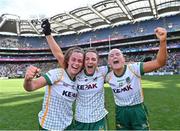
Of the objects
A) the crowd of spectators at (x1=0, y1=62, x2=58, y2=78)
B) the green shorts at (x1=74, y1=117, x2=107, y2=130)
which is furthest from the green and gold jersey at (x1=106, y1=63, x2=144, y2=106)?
the crowd of spectators at (x1=0, y1=62, x2=58, y2=78)

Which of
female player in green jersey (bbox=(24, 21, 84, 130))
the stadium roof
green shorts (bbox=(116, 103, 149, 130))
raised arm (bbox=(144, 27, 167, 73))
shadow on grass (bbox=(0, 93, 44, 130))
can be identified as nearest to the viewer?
female player in green jersey (bbox=(24, 21, 84, 130))

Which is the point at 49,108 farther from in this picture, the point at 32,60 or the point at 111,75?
the point at 32,60

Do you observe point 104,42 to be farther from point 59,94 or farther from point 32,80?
point 32,80

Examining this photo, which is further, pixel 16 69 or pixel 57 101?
pixel 16 69

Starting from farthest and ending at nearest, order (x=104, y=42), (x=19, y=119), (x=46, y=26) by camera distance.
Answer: (x=104, y=42), (x=19, y=119), (x=46, y=26)

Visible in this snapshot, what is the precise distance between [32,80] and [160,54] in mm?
1897

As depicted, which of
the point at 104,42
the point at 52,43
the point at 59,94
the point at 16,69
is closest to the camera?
the point at 59,94

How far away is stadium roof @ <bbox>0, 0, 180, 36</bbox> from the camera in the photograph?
5572 centimetres

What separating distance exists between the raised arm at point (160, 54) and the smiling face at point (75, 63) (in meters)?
1.08

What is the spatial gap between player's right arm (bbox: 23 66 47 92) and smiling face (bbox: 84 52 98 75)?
70cm

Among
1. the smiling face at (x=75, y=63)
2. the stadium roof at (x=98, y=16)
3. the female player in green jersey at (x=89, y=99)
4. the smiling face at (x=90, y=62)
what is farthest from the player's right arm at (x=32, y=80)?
the stadium roof at (x=98, y=16)

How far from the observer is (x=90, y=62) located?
174 inches

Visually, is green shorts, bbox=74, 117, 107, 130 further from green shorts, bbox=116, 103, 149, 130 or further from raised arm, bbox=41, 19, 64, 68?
raised arm, bbox=41, 19, 64, 68

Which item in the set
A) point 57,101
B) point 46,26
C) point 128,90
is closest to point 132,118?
point 128,90
